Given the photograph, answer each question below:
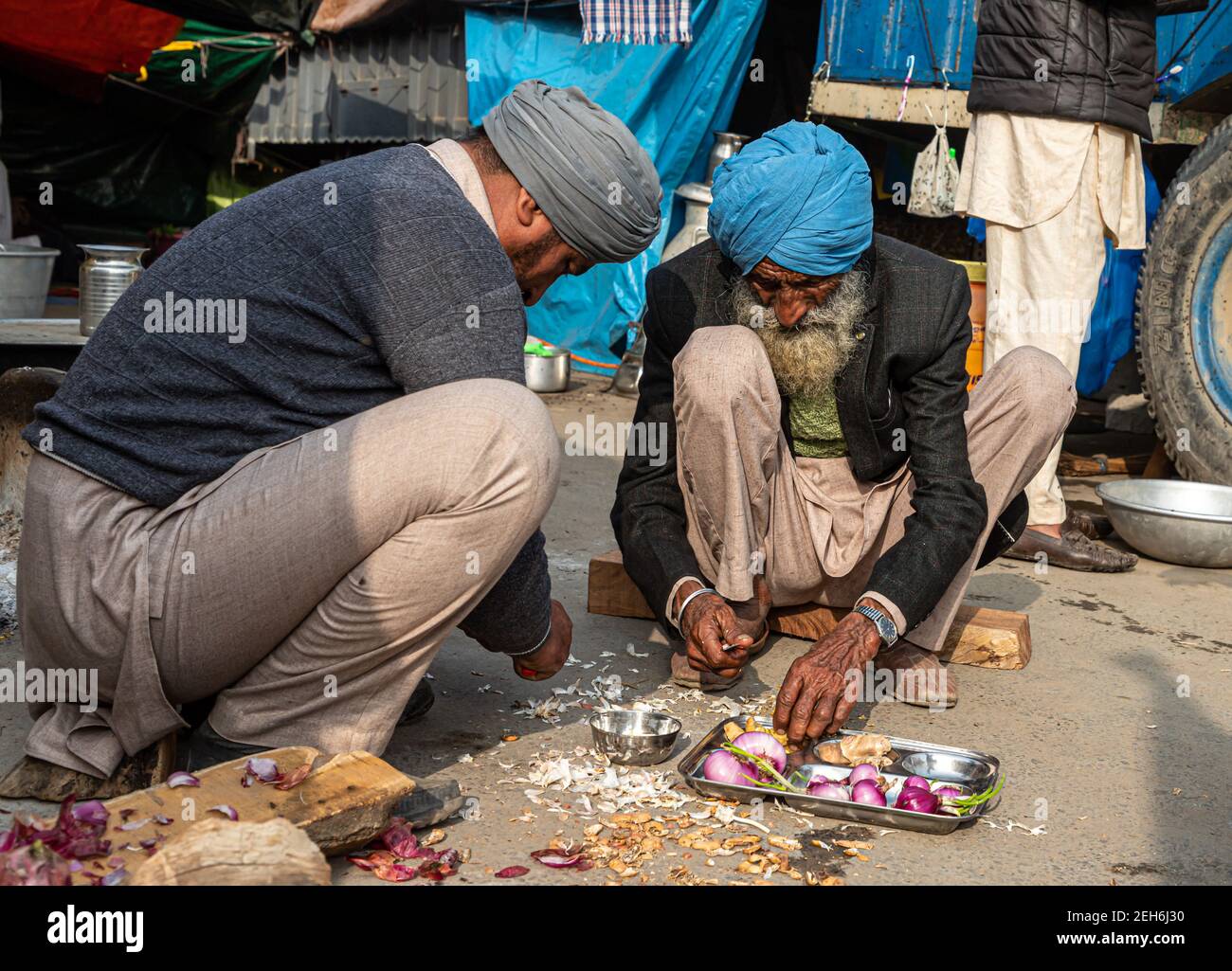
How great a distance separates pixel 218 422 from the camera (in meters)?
2.37

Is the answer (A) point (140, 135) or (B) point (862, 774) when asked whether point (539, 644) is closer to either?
(B) point (862, 774)

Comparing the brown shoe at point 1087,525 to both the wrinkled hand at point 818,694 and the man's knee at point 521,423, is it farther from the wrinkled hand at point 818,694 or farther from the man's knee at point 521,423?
the man's knee at point 521,423

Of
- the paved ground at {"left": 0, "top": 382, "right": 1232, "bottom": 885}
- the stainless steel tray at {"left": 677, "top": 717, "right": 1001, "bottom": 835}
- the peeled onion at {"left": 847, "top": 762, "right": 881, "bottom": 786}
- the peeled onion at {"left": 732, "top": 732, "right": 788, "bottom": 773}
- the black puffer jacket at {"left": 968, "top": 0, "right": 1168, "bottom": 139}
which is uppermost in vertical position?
the black puffer jacket at {"left": 968, "top": 0, "right": 1168, "bottom": 139}

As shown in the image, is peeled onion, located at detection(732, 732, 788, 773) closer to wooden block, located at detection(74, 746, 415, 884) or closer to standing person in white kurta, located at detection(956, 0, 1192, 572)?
wooden block, located at detection(74, 746, 415, 884)

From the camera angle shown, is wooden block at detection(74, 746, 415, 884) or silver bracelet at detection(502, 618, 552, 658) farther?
Result: silver bracelet at detection(502, 618, 552, 658)

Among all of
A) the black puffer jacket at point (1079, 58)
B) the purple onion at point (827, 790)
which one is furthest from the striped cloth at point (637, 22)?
the purple onion at point (827, 790)

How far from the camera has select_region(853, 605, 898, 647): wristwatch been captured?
9.50 feet

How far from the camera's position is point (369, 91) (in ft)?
35.1

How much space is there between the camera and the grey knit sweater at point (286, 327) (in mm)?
2309

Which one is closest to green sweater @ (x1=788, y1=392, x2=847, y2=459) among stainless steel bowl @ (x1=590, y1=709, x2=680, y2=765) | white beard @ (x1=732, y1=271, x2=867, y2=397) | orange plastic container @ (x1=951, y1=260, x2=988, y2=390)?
white beard @ (x1=732, y1=271, x2=867, y2=397)

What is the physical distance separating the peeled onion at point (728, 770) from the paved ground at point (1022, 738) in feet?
0.27

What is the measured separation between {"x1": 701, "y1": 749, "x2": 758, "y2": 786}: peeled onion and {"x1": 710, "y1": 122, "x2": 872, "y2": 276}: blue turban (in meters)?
1.21
